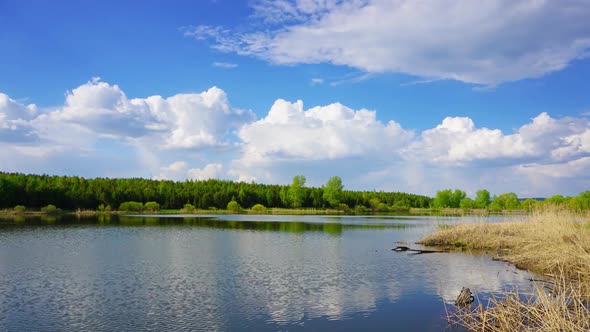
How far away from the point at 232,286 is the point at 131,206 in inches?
4786

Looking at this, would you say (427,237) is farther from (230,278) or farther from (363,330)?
(363,330)

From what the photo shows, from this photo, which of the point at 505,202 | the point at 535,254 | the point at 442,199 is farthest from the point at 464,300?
the point at 442,199

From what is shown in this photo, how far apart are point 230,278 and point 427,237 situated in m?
25.0

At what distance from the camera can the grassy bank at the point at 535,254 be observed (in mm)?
14102

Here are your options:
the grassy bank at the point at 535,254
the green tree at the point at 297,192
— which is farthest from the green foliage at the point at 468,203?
the grassy bank at the point at 535,254

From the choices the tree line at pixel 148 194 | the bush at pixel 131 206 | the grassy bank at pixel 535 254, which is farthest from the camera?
the bush at pixel 131 206

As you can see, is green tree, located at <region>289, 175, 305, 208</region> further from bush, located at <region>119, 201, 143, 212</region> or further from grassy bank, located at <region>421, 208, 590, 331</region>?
grassy bank, located at <region>421, 208, 590, 331</region>

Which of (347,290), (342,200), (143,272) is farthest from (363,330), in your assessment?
(342,200)

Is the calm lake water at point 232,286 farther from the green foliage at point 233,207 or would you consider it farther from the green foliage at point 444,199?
the green foliage at point 444,199

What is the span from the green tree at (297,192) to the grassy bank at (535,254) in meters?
124

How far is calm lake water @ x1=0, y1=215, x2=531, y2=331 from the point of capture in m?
16.3

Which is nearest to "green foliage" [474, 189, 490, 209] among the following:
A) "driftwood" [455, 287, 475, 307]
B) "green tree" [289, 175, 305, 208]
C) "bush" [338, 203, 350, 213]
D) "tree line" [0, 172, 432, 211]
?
"tree line" [0, 172, 432, 211]

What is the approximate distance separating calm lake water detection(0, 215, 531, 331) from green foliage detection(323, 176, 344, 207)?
12840cm

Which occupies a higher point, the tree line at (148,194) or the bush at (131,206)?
the tree line at (148,194)
